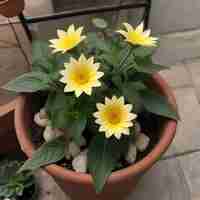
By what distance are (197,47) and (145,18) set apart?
36cm

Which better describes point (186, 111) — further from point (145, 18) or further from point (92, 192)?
point (92, 192)

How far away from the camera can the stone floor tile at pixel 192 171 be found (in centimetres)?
129

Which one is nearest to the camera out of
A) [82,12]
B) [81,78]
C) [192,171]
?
[81,78]

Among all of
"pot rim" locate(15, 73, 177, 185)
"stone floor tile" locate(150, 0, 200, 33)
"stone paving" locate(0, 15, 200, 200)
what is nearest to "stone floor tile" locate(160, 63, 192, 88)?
"stone paving" locate(0, 15, 200, 200)

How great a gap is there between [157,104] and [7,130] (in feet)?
1.77

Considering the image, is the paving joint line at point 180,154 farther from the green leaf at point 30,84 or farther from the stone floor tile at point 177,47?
the green leaf at point 30,84

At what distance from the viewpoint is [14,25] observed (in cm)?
157

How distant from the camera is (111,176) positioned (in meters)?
0.93

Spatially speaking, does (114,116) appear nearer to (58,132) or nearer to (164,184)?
(58,132)

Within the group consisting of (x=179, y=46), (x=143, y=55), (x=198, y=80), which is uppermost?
(x=143, y=55)

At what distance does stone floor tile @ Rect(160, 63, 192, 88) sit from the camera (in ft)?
4.94

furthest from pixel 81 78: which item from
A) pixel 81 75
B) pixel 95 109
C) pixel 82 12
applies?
pixel 82 12

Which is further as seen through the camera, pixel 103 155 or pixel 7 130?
pixel 7 130

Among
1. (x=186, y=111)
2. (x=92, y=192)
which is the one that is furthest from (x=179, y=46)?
(x=92, y=192)
